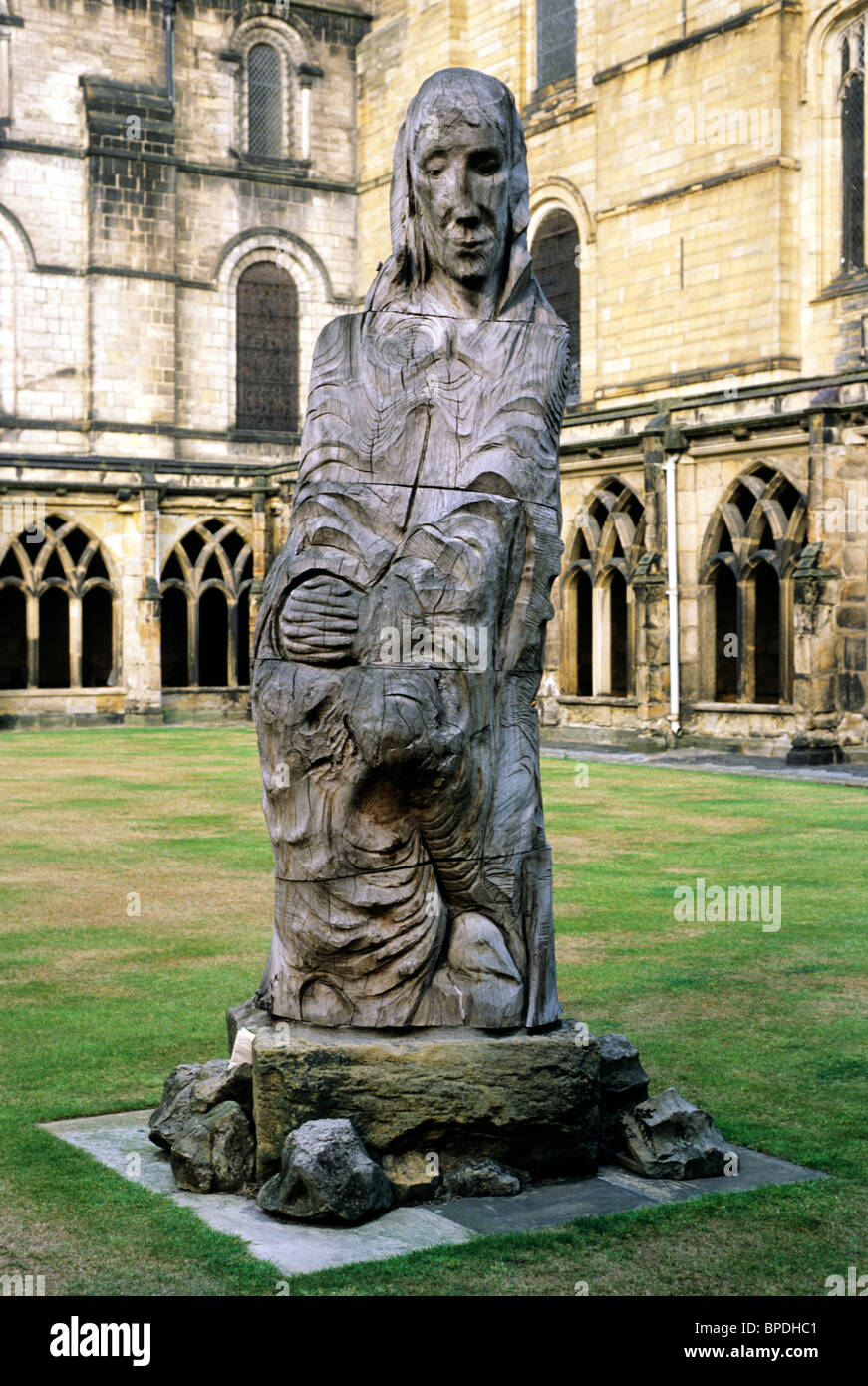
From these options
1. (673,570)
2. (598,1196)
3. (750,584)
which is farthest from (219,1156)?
(673,570)

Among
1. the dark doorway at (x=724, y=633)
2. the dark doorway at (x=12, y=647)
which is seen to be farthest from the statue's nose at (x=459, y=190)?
the dark doorway at (x=12, y=647)

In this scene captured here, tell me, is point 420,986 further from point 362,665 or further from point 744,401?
point 744,401

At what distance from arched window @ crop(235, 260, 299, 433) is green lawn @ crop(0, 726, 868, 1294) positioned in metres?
21.6

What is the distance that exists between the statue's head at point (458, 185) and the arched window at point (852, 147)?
20594mm

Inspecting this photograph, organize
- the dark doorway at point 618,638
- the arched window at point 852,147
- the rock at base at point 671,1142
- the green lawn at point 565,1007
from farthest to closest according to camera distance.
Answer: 1. the dark doorway at point 618,638
2. the arched window at point 852,147
3. the rock at base at point 671,1142
4. the green lawn at point 565,1007

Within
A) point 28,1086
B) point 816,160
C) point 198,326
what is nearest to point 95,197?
point 198,326

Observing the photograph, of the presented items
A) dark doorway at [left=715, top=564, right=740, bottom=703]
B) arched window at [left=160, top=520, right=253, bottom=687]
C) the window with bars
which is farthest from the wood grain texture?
the window with bars

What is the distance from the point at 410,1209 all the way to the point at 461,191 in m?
3.00

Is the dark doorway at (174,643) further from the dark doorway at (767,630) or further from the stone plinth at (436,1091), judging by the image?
the stone plinth at (436,1091)

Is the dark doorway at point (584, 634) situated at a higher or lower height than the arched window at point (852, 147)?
lower

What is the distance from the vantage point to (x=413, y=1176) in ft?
15.5

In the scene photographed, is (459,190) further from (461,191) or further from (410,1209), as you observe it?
(410,1209)

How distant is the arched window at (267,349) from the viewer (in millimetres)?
36406

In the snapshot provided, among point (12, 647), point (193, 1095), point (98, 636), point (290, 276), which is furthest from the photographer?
point (290, 276)
